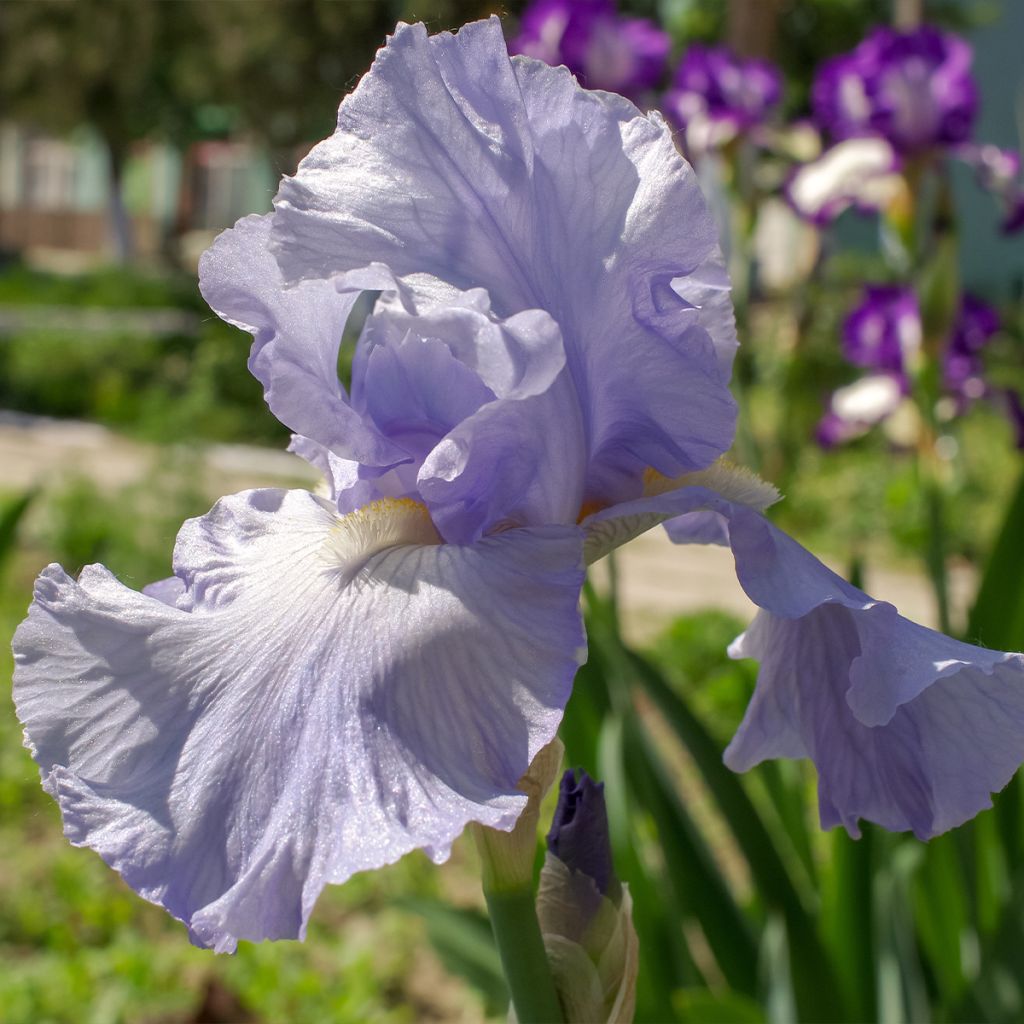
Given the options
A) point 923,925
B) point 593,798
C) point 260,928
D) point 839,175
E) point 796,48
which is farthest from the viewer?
point 796,48

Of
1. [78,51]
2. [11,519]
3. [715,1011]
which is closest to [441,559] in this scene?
[715,1011]

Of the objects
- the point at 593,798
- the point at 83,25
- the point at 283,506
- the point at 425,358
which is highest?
the point at 425,358

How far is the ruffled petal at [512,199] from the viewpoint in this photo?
58 cm

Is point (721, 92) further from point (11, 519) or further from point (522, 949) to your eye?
point (522, 949)

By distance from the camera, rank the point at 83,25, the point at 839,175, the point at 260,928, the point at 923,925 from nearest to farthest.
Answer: the point at 260,928, the point at 923,925, the point at 839,175, the point at 83,25

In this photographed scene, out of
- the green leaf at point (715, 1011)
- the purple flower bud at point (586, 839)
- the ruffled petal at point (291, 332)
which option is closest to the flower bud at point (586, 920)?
the purple flower bud at point (586, 839)

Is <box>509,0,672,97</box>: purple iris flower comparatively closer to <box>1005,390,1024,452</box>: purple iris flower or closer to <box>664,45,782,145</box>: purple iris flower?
<box>664,45,782,145</box>: purple iris flower

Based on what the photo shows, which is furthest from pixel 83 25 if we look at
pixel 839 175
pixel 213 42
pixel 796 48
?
pixel 839 175

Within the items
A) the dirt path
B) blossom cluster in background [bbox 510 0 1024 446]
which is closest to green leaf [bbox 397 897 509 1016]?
blossom cluster in background [bbox 510 0 1024 446]

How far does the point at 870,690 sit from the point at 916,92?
1.84 metres

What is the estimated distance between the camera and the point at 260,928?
512 millimetres

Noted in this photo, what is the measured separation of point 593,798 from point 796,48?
11.7m

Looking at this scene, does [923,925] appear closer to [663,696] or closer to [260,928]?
[663,696]

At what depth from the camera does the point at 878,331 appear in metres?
2.74
